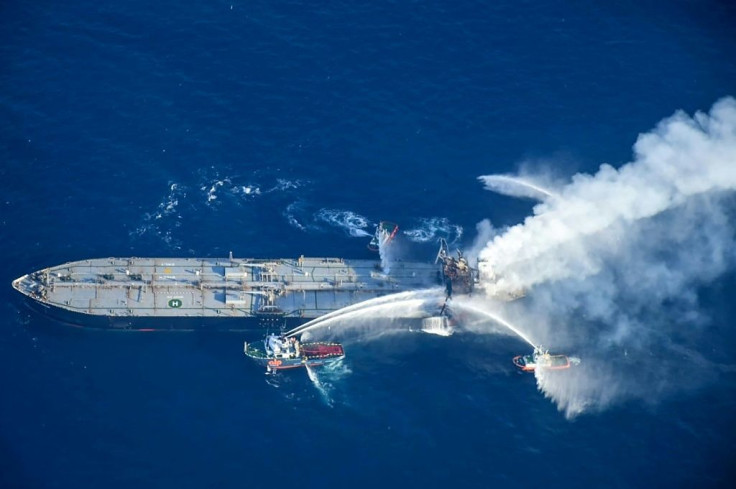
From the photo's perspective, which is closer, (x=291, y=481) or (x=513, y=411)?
(x=291, y=481)

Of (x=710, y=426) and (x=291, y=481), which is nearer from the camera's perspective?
(x=291, y=481)

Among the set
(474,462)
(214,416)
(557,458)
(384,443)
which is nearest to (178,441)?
Result: (214,416)

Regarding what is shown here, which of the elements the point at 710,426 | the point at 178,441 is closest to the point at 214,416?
the point at 178,441

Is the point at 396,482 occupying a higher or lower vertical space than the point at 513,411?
lower

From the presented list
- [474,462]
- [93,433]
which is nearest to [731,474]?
[474,462]

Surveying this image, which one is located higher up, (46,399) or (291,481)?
(46,399)

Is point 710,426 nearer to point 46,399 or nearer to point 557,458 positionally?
point 557,458

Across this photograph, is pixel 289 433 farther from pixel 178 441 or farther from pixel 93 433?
pixel 93 433
